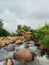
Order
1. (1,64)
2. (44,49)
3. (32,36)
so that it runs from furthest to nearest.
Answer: (32,36)
(44,49)
(1,64)

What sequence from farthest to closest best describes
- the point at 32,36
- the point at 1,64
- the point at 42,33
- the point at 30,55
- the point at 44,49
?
the point at 32,36, the point at 42,33, the point at 44,49, the point at 30,55, the point at 1,64

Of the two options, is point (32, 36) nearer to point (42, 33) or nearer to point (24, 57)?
point (42, 33)

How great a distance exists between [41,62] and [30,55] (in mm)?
1033

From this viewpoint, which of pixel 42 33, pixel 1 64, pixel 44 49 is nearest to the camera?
pixel 1 64

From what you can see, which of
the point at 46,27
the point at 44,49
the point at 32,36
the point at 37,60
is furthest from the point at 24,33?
the point at 37,60

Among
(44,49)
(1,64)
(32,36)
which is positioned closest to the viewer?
(1,64)

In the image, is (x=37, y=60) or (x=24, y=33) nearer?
(x=37, y=60)

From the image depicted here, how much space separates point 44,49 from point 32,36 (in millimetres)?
11912

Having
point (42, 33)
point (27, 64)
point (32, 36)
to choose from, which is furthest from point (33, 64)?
point (32, 36)

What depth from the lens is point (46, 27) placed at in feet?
101

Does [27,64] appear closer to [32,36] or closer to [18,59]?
[18,59]

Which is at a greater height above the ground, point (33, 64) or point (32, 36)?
point (32, 36)

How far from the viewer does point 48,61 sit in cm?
1942

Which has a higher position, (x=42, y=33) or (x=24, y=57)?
(x=42, y=33)
